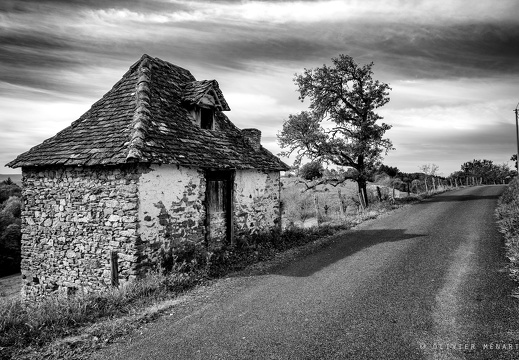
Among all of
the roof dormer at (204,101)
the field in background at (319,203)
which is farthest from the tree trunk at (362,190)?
the roof dormer at (204,101)

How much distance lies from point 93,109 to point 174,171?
464 centimetres

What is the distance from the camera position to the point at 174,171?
365 inches

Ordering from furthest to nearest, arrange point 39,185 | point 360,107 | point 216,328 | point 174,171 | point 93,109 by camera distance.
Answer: point 360,107 → point 93,109 → point 39,185 → point 174,171 → point 216,328

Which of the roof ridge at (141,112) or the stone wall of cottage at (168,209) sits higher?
the roof ridge at (141,112)

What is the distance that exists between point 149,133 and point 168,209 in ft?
7.41

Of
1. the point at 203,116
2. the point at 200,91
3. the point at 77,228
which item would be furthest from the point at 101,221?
the point at 200,91

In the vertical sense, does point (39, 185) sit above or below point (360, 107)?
below

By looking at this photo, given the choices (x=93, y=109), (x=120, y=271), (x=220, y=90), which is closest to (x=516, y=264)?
(x=120, y=271)

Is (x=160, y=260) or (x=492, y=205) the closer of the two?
(x=160, y=260)

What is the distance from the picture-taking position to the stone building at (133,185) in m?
8.38

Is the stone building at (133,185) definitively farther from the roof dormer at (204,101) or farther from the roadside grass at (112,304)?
the roadside grass at (112,304)

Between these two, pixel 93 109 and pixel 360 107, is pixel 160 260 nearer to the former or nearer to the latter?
pixel 93 109

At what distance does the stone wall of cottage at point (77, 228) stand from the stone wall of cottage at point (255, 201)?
417 cm

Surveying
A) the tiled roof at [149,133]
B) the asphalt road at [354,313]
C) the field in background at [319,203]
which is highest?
the tiled roof at [149,133]
